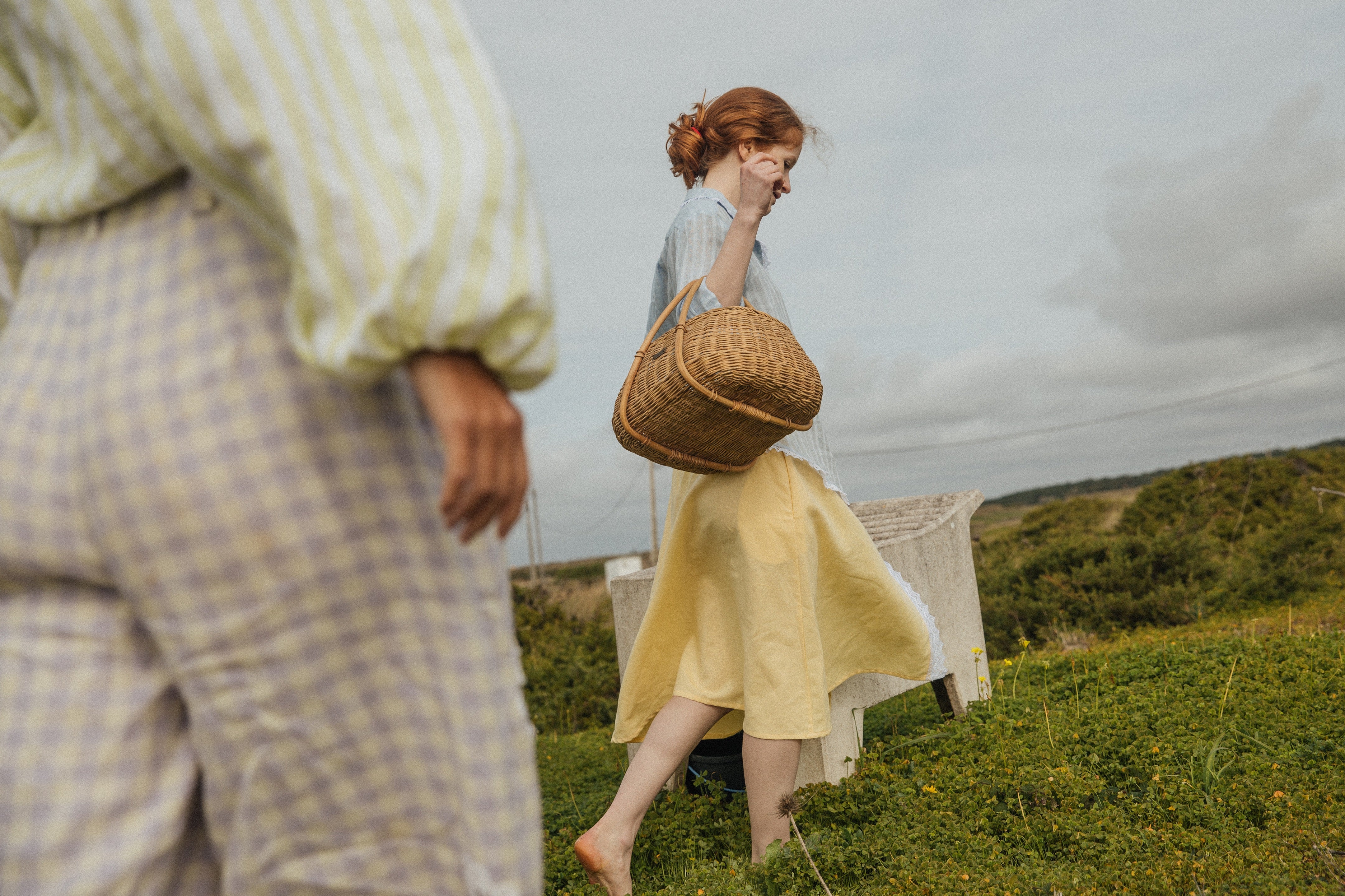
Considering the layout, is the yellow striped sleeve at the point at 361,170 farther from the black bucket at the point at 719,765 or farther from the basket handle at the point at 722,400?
the black bucket at the point at 719,765

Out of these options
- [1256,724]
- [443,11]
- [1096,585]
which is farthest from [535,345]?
[1096,585]

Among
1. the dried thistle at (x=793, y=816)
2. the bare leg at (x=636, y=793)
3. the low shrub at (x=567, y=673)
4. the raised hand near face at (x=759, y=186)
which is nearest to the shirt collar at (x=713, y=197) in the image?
the raised hand near face at (x=759, y=186)

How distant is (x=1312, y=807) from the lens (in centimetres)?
257

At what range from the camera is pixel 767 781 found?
99.7 inches

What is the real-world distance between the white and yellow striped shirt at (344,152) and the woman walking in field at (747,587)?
63.9 inches

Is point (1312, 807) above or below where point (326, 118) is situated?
below

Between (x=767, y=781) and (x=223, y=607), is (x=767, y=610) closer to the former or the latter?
Answer: (x=767, y=781)

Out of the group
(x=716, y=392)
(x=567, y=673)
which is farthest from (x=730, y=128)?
(x=567, y=673)

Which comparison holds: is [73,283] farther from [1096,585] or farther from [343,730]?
[1096,585]

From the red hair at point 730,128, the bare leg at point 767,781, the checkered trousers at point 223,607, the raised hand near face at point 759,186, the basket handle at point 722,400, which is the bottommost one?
the bare leg at point 767,781

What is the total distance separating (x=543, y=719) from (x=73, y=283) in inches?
210

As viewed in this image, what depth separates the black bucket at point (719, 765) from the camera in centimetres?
326

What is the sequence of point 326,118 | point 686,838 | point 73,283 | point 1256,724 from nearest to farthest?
Result: point 326,118, point 73,283, point 686,838, point 1256,724

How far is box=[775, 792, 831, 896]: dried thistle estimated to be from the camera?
7.82ft
